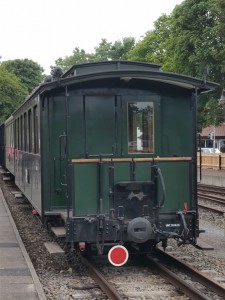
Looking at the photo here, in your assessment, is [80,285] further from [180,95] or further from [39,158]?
[180,95]

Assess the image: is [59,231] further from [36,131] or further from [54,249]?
[36,131]

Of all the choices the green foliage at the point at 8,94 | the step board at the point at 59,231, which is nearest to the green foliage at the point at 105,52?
the green foliage at the point at 8,94

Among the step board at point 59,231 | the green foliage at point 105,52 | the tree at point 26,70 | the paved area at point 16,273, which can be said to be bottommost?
the paved area at point 16,273

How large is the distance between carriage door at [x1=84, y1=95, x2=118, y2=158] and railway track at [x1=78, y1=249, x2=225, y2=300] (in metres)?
1.82

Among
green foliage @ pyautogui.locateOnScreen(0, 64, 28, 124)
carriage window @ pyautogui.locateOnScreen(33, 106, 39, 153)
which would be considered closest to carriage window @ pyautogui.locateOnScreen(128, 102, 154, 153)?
carriage window @ pyautogui.locateOnScreen(33, 106, 39, 153)

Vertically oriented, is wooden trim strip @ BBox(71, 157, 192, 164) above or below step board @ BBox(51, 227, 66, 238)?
above

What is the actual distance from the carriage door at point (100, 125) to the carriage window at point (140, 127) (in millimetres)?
247

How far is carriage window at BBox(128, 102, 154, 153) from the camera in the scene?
8570 mm

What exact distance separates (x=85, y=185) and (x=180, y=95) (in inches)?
87.6

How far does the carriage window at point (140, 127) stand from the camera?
857 cm

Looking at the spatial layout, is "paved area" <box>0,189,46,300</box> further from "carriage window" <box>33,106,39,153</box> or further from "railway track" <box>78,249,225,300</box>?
"carriage window" <box>33,106,39,153</box>

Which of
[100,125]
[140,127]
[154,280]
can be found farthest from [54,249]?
[140,127]

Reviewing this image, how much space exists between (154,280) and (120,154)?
2.02 meters

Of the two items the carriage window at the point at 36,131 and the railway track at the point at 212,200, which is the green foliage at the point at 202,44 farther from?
the carriage window at the point at 36,131
